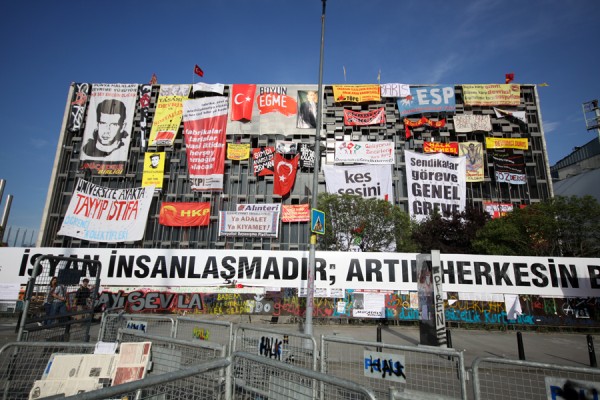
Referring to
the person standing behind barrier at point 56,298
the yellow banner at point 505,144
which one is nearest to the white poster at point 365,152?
the yellow banner at point 505,144

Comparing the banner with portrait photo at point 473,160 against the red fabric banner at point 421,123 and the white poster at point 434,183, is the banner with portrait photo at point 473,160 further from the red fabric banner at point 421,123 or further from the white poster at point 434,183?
the red fabric banner at point 421,123

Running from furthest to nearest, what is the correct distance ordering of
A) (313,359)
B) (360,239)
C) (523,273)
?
(360,239)
(523,273)
(313,359)

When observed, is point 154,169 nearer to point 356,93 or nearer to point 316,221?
point 356,93

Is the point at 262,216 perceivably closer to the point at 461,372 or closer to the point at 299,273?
the point at 299,273

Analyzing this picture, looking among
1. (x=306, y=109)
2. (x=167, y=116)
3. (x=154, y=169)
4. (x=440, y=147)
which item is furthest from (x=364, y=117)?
(x=154, y=169)

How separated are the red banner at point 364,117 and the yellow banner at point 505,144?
537 inches

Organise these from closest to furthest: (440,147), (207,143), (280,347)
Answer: (280,347) → (207,143) → (440,147)

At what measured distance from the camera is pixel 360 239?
95.5 feet

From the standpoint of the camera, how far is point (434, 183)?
37.7 metres

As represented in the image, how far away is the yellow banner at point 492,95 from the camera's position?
137 ft

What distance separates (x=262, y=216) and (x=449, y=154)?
2460cm

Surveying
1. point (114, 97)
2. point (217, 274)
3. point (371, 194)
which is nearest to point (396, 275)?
point (217, 274)

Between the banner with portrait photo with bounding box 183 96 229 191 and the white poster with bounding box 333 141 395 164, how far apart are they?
14218 millimetres

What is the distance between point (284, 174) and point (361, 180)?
9.30m
